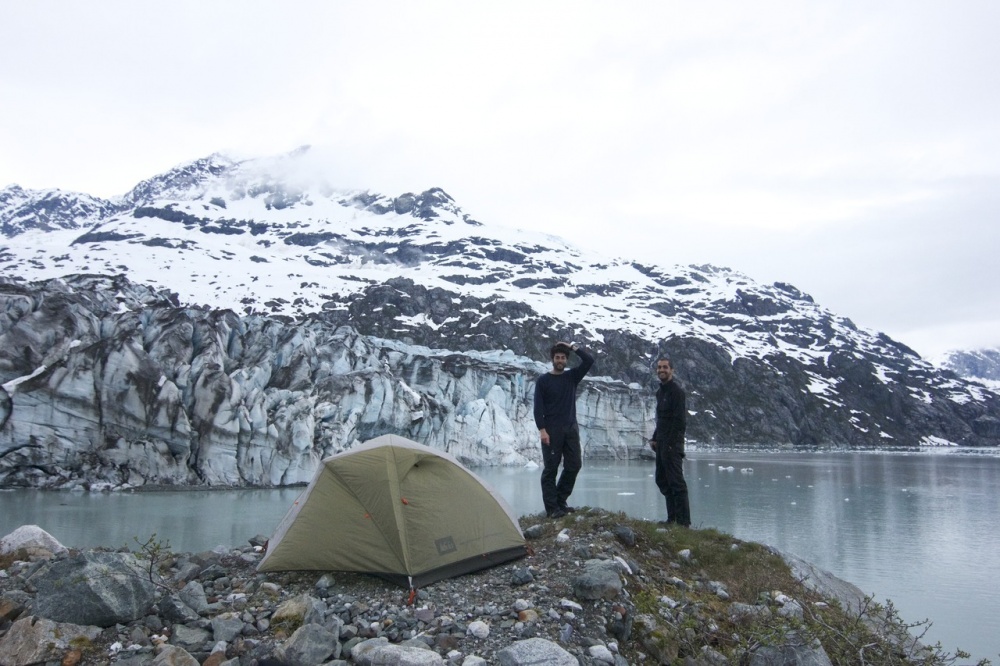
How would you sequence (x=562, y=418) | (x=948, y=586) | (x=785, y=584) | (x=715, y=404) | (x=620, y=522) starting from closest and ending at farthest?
(x=785, y=584) → (x=620, y=522) → (x=562, y=418) → (x=948, y=586) → (x=715, y=404)

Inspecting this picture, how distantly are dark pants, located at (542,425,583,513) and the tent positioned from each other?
1301 millimetres

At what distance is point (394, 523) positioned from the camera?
5.79 meters

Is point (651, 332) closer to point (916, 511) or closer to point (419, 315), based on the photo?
point (419, 315)

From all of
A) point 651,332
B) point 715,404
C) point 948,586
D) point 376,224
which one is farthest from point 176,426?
point 376,224

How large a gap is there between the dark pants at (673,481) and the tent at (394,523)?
7.90ft

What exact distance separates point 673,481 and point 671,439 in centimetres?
56

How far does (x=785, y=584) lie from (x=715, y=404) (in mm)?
106906

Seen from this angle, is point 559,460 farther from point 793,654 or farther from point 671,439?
point 793,654

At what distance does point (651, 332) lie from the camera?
12444 centimetres

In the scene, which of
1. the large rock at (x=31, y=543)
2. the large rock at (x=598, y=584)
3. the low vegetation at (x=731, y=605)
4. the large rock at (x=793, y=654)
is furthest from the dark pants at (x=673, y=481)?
the large rock at (x=31, y=543)

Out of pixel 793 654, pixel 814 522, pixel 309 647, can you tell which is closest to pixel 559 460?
pixel 793 654

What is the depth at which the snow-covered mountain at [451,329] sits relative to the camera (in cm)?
3425

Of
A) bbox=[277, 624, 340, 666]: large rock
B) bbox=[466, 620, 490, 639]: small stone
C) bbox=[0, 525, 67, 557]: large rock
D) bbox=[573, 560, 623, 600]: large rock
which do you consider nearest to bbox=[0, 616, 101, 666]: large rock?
bbox=[277, 624, 340, 666]: large rock

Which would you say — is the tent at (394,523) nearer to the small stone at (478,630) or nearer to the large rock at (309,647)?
the small stone at (478,630)
